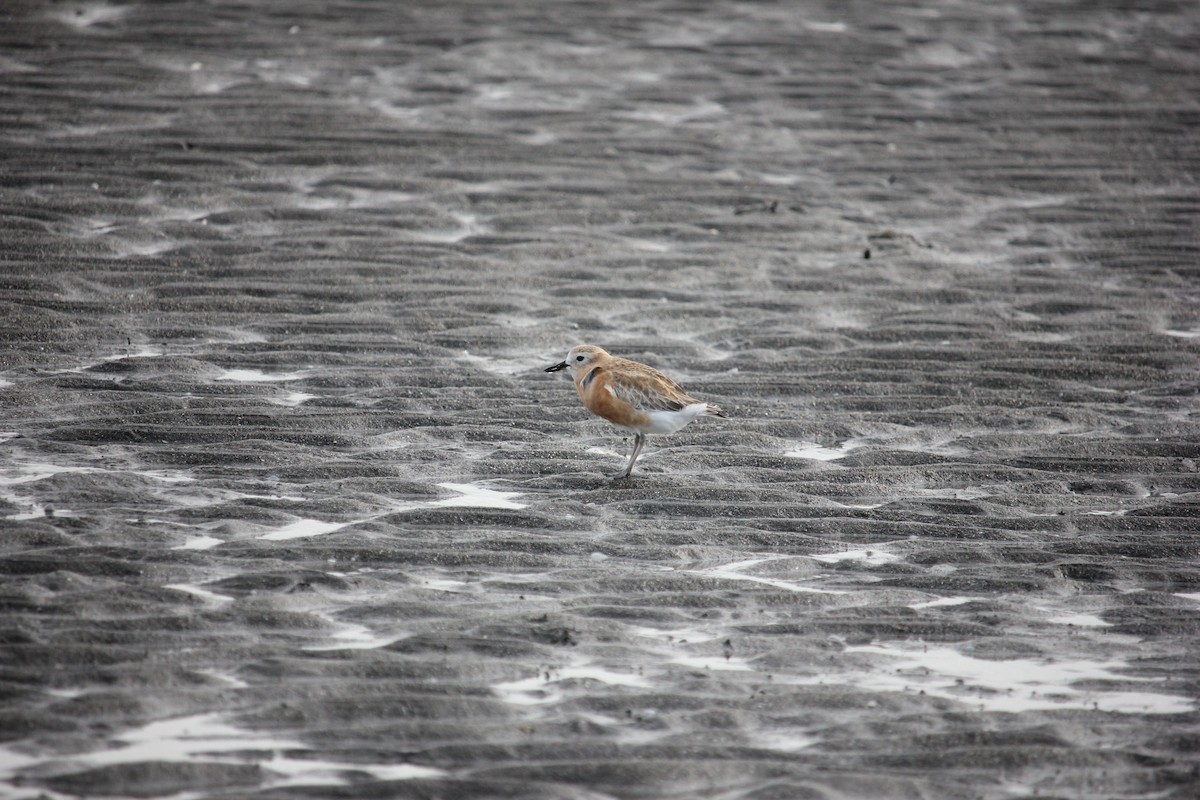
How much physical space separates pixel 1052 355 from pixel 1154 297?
1.54 metres

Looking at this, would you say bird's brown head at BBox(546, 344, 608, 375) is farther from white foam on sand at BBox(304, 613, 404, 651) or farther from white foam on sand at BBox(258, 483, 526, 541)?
white foam on sand at BBox(304, 613, 404, 651)

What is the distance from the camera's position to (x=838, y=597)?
598cm

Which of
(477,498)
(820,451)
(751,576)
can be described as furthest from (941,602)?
(477,498)

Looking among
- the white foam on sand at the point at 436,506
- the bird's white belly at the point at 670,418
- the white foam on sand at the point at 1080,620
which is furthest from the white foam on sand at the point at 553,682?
the bird's white belly at the point at 670,418

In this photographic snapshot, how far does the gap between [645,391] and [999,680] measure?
2.64 meters

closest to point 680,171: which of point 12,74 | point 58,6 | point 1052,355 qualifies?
point 1052,355

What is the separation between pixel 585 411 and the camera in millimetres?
8281

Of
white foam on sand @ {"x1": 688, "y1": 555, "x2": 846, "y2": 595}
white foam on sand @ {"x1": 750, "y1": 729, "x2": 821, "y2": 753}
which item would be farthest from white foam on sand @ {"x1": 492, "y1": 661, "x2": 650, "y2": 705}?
white foam on sand @ {"x1": 688, "y1": 555, "x2": 846, "y2": 595}

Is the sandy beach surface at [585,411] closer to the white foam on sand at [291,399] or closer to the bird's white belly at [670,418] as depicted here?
the white foam on sand at [291,399]

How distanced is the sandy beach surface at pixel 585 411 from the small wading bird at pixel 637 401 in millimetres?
258

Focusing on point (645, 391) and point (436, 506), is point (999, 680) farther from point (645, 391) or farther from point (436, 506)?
point (436, 506)

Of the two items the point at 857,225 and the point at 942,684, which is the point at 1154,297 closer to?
the point at 857,225

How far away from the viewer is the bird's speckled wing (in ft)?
24.1

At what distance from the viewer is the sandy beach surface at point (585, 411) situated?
16.0ft
